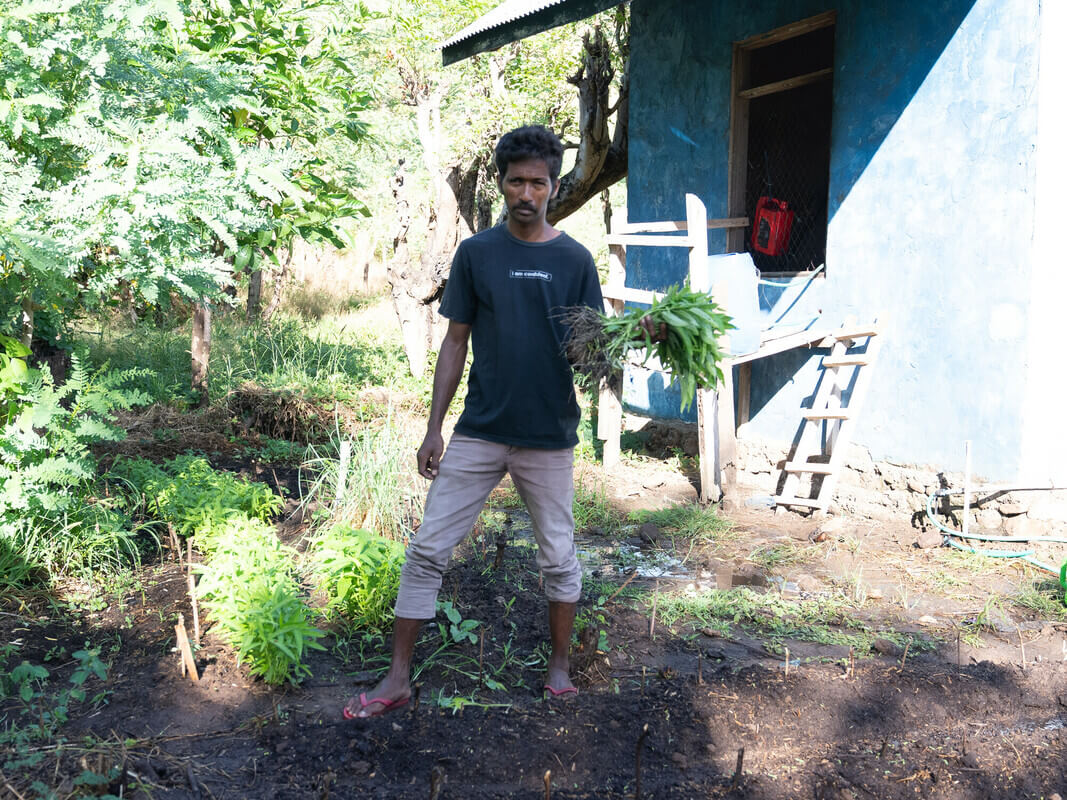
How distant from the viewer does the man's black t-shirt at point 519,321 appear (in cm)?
312

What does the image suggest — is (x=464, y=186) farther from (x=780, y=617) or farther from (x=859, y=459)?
(x=780, y=617)

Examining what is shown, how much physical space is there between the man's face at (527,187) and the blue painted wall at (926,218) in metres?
3.55

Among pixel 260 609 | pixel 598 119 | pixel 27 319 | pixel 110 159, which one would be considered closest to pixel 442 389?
pixel 260 609

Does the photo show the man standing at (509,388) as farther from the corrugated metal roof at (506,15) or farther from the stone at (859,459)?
the corrugated metal roof at (506,15)

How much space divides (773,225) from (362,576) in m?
4.65

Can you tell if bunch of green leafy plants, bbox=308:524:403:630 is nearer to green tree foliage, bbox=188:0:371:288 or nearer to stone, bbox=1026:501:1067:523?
green tree foliage, bbox=188:0:371:288

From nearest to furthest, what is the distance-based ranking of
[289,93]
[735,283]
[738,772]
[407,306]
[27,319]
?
[738,772]
[27,319]
[289,93]
[735,283]
[407,306]

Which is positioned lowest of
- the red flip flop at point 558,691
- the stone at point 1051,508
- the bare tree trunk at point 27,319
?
the red flip flop at point 558,691

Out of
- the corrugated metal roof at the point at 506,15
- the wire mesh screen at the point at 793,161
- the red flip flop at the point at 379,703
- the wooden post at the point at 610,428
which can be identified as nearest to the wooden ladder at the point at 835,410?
the wire mesh screen at the point at 793,161

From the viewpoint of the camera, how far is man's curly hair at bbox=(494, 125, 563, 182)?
121 inches

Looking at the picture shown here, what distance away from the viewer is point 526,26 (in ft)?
23.0

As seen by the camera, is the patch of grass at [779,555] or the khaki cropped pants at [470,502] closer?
the khaki cropped pants at [470,502]

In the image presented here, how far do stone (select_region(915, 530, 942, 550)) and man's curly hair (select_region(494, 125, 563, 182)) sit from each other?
379cm

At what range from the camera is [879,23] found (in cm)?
600
